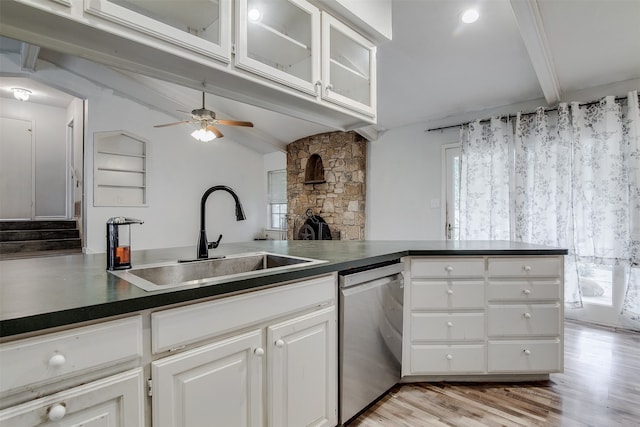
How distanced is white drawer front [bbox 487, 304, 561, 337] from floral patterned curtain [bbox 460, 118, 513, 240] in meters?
1.81

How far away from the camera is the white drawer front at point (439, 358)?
200 cm

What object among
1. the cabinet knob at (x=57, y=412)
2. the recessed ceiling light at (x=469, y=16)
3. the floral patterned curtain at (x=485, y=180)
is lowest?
the cabinet knob at (x=57, y=412)

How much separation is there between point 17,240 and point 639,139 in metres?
7.89

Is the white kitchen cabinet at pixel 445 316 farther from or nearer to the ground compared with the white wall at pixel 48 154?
nearer to the ground

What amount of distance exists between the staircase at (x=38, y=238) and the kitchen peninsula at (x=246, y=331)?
177 inches

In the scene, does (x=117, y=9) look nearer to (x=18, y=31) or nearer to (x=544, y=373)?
(x=18, y=31)

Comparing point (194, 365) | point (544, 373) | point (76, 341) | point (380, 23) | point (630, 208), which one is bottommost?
point (544, 373)

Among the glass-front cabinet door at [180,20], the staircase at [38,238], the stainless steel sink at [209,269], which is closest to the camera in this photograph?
the glass-front cabinet door at [180,20]

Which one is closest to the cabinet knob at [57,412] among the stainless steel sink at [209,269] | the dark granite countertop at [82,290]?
the dark granite countertop at [82,290]

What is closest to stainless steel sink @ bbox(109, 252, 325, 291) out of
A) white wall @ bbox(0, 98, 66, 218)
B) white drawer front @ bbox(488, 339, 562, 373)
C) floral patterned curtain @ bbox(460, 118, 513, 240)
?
white drawer front @ bbox(488, 339, 562, 373)

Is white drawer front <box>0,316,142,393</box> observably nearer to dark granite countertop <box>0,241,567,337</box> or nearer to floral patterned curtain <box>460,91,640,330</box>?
dark granite countertop <box>0,241,567,337</box>

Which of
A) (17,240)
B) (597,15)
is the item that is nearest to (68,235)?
(17,240)

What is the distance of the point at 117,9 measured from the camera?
1079 millimetres

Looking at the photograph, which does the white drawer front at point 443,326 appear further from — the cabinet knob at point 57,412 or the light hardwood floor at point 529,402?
the cabinet knob at point 57,412
